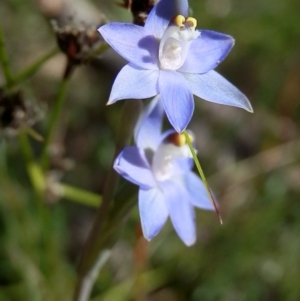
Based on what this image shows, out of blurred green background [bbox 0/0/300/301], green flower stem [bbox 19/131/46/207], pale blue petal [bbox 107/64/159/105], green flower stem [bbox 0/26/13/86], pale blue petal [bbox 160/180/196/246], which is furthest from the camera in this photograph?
blurred green background [bbox 0/0/300/301]

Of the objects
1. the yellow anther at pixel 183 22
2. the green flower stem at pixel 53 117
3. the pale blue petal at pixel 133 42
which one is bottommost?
the green flower stem at pixel 53 117

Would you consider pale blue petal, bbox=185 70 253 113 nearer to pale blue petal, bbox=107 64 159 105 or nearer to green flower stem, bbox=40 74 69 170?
pale blue petal, bbox=107 64 159 105

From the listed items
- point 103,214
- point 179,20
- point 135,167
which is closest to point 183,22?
point 179,20

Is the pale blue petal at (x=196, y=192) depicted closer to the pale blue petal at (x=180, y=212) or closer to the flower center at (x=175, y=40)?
the pale blue petal at (x=180, y=212)

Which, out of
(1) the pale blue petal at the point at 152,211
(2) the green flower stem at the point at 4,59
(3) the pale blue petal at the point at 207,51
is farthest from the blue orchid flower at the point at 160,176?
(2) the green flower stem at the point at 4,59

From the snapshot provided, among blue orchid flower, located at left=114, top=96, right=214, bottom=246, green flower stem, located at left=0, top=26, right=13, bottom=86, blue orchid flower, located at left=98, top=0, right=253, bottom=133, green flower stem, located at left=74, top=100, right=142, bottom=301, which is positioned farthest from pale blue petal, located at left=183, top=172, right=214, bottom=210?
green flower stem, located at left=0, top=26, right=13, bottom=86

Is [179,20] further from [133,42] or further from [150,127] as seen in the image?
[150,127]
